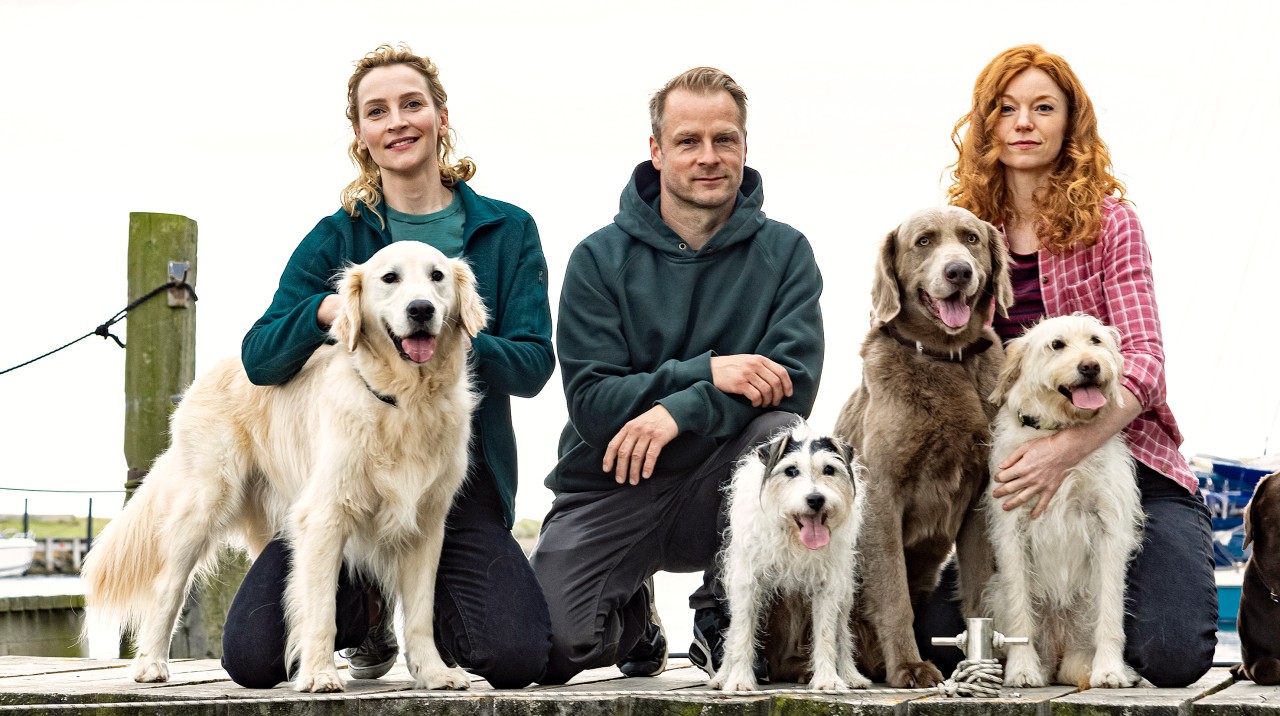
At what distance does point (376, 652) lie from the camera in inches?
206

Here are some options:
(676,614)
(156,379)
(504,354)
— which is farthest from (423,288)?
(676,614)

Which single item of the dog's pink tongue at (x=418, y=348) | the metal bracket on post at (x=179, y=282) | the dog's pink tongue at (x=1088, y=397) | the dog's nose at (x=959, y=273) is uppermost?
the metal bracket on post at (x=179, y=282)

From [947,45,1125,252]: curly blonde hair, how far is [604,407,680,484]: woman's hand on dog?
1407 mm

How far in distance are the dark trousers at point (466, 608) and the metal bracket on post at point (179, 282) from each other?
2.70 metres

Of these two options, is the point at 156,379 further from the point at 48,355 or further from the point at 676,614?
the point at 676,614

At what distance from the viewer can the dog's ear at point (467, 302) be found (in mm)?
4550

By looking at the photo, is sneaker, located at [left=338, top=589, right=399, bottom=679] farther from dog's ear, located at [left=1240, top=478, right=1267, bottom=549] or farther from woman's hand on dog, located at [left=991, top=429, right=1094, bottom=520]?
dog's ear, located at [left=1240, top=478, right=1267, bottom=549]

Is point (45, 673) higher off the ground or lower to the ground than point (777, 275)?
lower

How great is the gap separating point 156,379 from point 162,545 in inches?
96.3

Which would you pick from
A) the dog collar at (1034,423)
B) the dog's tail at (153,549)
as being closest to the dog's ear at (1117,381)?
the dog collar at (1034,423)

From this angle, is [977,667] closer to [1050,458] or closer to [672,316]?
[1050,458]

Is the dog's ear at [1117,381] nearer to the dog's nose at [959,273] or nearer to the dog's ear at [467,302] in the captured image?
the dog's nose at [959,273]

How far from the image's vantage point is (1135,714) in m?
3.57

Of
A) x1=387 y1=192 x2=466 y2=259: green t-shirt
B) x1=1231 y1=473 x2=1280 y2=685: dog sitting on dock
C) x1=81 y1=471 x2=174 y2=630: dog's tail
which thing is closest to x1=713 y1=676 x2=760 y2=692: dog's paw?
x1=1231 y1=473 x2=1280 y2=685: dog sitting on dock
